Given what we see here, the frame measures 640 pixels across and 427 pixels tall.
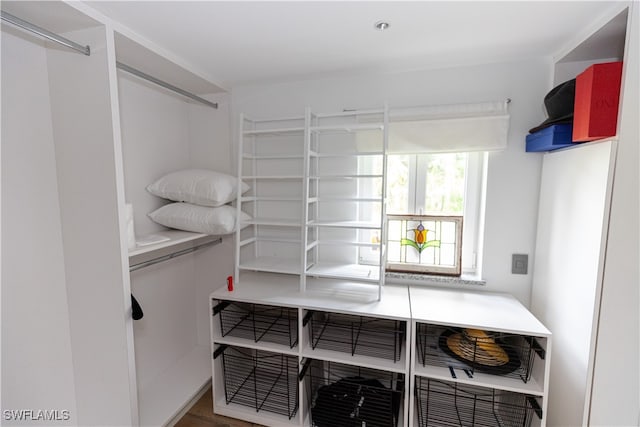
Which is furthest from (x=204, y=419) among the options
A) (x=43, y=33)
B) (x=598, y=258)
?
(x=598, y=258)

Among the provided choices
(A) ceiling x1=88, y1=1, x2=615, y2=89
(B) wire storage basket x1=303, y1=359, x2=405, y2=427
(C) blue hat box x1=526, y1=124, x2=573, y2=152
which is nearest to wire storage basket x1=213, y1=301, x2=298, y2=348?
(B) wire storage basket x1=303, y1=359, x2=405, y2=427

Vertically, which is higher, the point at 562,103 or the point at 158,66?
the point at 158,66

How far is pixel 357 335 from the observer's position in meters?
1.76

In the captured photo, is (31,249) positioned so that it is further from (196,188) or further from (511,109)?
(511,109)

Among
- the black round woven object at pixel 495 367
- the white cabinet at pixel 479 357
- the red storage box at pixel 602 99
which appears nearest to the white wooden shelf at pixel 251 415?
the white cabinet at pixel 479 357

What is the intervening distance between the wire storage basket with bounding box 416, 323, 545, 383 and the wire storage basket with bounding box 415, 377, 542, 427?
145 millimetres

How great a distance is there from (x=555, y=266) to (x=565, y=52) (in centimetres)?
115

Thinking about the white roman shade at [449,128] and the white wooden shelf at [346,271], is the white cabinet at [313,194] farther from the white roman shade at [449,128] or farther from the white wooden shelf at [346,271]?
the white roman shade at [449,128]

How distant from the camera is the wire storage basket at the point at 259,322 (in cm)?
180

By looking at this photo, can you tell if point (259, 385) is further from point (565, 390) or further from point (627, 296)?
point (627, 296)

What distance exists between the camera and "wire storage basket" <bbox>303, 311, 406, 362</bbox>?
1670 millimetres

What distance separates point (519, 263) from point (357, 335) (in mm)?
1114

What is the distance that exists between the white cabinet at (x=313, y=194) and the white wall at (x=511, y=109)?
0.73 ft

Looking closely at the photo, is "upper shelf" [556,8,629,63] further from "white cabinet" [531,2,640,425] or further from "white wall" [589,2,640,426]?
"white wall" [589,2,640,426]
